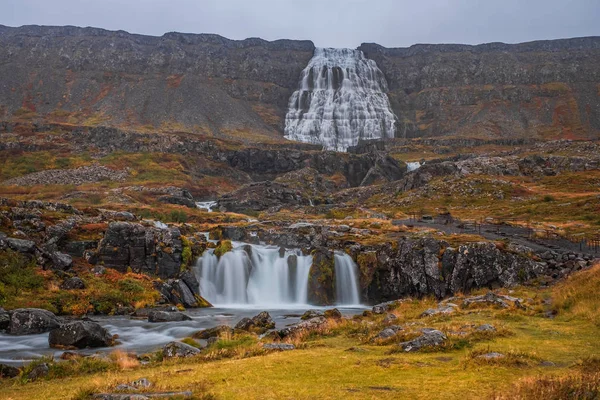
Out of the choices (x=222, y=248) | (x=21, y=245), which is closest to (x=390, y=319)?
(x=222, y=248)

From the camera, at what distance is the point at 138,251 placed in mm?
37781

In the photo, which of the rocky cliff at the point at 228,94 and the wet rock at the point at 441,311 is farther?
the rocky cliff at the point at 228,94

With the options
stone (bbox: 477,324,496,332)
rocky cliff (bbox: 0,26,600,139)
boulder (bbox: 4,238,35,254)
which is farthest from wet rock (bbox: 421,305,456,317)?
rocky cliff (bbox: 0,26,600,139)

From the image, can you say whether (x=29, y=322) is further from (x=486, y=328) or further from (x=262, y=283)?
(x=262, y=283)

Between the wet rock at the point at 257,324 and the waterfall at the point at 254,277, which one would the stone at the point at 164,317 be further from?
the waterfall at the point at 254,277

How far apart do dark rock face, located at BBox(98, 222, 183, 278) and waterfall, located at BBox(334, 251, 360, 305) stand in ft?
42.2

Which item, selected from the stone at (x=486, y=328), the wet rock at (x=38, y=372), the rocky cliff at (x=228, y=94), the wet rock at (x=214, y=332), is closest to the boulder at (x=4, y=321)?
the wet rock at (x=214, y=332)

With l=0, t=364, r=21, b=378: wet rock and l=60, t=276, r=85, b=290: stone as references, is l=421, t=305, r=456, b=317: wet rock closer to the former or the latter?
l=0, t=364, r=21, b=378: wet rock

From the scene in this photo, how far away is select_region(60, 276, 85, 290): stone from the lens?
30391 millimetres

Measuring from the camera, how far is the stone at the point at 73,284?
1196 inches

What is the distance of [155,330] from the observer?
81.3ft

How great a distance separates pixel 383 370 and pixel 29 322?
18275 millimetres

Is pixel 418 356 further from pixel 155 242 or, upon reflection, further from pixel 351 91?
pixel 351 91

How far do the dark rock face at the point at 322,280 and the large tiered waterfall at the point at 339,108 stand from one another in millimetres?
127042
